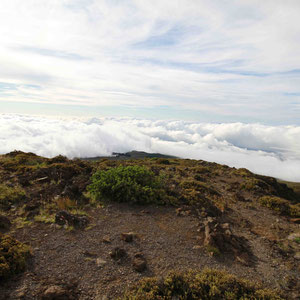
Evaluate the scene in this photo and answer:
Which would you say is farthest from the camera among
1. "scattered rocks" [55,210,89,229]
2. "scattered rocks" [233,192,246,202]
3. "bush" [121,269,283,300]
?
"scattered rocks" [233,192,246,202]

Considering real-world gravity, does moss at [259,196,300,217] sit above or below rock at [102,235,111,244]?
above

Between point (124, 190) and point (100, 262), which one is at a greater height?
point (124, 190)

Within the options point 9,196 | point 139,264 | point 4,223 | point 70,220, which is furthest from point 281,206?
point 9,196

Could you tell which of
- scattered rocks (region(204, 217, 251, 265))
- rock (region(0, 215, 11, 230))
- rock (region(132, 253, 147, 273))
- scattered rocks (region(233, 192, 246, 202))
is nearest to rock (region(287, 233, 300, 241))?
scattered rocks (region(204, 217, 251, 265))

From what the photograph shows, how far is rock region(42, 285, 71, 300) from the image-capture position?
372 cm

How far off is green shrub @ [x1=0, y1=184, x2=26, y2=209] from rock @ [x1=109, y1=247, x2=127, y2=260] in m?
5.91

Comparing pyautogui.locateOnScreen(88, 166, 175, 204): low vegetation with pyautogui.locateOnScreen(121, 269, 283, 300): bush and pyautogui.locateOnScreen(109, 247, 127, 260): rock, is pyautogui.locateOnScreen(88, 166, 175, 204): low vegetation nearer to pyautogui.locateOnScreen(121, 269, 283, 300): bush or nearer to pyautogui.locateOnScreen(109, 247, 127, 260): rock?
pyautogui.locateOnScreen(109, 247, 127, 260): rock

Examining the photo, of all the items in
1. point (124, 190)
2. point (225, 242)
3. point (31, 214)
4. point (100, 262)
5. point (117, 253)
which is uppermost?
point (124, 190)

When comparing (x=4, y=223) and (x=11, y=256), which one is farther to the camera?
(x=4, y=223)

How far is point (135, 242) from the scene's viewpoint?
600cm

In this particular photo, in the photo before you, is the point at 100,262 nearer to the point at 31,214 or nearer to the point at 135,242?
the point at 135,242

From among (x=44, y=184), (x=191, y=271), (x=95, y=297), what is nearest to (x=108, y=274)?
(x=95, y=297)

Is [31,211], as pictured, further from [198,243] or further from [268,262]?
[268,262]

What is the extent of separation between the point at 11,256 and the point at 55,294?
1.71 metres
